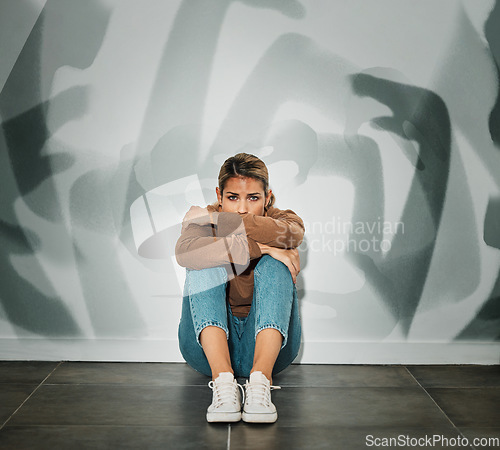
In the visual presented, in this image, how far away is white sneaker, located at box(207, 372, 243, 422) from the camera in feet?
5.16

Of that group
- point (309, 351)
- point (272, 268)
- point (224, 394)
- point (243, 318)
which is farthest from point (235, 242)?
point (309, 351)

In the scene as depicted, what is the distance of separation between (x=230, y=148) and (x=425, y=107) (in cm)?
75

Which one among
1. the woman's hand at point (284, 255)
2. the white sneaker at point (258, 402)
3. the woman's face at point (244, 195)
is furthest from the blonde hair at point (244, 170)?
the white sneaker at point (258, 402)

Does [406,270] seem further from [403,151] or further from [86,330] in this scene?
[86,330]

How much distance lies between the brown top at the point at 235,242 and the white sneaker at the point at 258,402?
0.33 m

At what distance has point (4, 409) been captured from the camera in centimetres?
169

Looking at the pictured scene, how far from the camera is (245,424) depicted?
1.58 metres

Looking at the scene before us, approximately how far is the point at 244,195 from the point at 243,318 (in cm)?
40

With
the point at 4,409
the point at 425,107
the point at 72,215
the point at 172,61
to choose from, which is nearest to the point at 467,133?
the point at 425,107

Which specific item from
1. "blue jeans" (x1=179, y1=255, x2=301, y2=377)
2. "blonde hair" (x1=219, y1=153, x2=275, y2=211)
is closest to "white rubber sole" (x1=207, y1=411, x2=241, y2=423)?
"blue jeans" (x1=179, y1=255, x2=301, y2=377)

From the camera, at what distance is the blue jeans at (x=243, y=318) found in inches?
67.4

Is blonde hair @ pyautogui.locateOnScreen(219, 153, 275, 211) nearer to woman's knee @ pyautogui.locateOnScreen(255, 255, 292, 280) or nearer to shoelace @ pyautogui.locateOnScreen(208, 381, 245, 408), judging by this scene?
woman's knee @ pyautogui.locateOnScreen(255, 255, 292, 280)

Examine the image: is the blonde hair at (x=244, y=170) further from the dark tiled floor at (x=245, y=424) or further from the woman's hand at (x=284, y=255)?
the dark tiled floor at (x=245, y=424)

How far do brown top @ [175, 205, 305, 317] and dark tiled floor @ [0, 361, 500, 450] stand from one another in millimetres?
348
